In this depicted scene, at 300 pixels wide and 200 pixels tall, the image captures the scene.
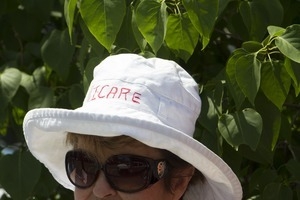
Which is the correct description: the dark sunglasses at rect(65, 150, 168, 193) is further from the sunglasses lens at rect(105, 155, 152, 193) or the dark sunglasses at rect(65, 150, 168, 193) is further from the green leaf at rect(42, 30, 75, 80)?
the green leaf at rect(42, 30, 75, 80)

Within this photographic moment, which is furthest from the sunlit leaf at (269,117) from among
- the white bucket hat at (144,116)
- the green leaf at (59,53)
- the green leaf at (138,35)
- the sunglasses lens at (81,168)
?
the sunglasses lens at (81,168)

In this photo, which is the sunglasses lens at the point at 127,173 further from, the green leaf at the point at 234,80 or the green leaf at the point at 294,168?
the green leaf at the point at 294,168

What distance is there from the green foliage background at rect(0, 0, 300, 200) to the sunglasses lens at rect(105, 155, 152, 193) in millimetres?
453

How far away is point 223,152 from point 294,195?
318mm

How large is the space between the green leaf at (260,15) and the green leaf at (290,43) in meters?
0.23

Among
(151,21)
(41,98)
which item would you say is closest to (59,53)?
(41,98)

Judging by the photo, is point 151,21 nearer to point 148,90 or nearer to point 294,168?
point 148,90

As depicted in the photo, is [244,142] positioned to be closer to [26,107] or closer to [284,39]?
[284,39]

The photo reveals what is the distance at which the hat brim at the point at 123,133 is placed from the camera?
242cm

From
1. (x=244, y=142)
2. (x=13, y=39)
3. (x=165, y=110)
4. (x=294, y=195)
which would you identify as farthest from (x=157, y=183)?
(x=13, y=39)

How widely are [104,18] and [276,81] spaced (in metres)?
0.46

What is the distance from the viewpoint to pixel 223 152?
3176mm

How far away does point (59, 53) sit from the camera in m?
3.40

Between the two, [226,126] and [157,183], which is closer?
[157,183]
